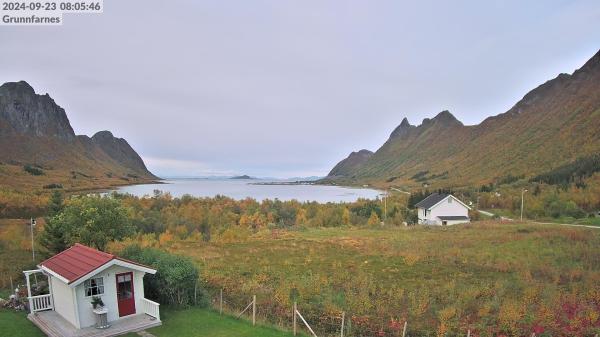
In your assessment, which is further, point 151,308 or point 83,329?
point 151,308

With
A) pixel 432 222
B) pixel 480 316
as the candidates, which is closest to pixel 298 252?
pixel 480 316

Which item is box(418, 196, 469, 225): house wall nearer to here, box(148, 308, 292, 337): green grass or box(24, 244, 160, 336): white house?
box(148, 308, 292, 337): green grass

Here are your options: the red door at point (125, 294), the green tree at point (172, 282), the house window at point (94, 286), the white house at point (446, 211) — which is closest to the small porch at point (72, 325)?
the red door at point (125, 294)

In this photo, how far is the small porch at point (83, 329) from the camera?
50.3 ft

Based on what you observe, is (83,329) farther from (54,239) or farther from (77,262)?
(54,239)

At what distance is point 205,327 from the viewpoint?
16484 mm

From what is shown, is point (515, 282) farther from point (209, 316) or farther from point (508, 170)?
point (508, 170)

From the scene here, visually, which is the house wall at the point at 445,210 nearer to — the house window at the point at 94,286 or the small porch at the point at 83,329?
the small porch at the point at 83,329

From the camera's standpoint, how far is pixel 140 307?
17422mm

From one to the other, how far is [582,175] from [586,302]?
265 ft

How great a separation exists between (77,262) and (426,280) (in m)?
20.2

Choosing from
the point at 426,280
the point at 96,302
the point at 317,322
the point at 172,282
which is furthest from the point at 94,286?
the point at 426,280

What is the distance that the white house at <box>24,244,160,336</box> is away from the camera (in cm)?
1580

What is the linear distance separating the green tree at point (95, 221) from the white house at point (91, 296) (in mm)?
6272
